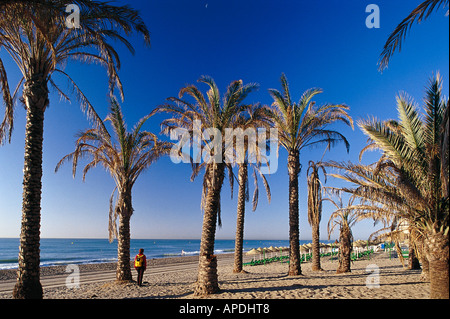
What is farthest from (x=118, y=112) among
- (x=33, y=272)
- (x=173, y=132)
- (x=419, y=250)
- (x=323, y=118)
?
(x=419, y=250)

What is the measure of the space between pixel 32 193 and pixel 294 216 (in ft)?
37.3

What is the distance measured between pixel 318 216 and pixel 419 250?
8.45 m

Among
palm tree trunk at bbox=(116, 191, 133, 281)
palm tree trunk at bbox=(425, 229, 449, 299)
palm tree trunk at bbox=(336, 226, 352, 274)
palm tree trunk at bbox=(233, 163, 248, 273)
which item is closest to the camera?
palm tree trunk at bbox=(425, 229, 449, 299)

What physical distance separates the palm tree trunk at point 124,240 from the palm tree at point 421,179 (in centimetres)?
960

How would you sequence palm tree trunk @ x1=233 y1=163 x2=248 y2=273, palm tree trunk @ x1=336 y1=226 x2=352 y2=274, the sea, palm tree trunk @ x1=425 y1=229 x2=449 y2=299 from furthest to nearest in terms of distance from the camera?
1. the sea
2. palm tree trunk @ x1=233 y1=163 x2=248 y2=273
3. palm tree trunk @ x1=336 y1=226 x2=352 y2=274
4. palm tree trunk @ x1=425 y1=229 x2=449 y2=299

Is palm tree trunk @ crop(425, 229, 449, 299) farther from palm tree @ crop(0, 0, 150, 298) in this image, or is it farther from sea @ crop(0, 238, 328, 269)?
sea @ crop(0, 238, 328, 269)

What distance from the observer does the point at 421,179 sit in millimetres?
8508

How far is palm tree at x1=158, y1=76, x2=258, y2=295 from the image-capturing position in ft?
33.4

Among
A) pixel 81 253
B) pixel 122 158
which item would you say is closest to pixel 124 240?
pixel 122 158

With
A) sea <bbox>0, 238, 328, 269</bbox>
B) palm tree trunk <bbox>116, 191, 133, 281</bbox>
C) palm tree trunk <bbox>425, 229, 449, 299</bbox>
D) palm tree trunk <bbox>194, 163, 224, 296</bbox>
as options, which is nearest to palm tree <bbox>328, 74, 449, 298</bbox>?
palm tree trunk <bbox>425, 229, 449, 299</bbox>

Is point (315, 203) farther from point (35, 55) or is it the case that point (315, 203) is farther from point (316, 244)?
point (35, 55)

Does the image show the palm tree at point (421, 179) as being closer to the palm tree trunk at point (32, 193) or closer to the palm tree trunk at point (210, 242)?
the palm tree trunk at point (210, 242)

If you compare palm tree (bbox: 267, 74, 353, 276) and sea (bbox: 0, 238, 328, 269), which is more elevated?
palm tree (bbox: 267, 74, 353, 276)
